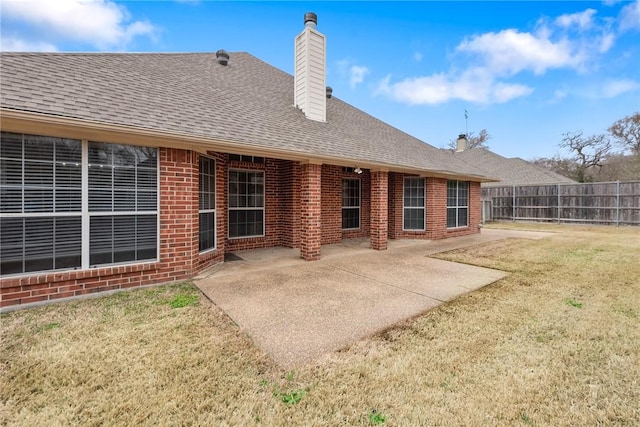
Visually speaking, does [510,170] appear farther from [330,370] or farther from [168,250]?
[330,370]

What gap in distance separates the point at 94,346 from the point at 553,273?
26.1ft

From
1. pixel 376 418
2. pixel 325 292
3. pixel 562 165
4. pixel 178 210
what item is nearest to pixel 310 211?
pixel 325 292

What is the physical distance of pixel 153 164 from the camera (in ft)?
16.3

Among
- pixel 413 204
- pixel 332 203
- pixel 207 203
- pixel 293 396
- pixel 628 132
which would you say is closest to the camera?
pixel 293 396

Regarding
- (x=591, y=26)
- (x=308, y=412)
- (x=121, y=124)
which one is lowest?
(x=308, y=412)

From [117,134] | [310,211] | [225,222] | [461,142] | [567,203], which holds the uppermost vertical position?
[461,142]

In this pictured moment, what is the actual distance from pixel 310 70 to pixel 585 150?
123 feet

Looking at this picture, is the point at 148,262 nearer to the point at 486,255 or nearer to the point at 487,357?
the point at 487,357

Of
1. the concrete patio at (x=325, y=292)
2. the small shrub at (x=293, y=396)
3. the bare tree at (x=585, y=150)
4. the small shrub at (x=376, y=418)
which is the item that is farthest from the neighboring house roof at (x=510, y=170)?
the small shrub at (x=293, y=396)

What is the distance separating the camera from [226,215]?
8016 millimetres

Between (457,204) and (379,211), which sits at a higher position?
(457,204)

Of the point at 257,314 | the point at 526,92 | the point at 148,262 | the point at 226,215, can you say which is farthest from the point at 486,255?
the point at 526,92

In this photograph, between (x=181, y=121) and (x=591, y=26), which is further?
(x=591, y=26)

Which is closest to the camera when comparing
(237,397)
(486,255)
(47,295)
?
(237,397)
